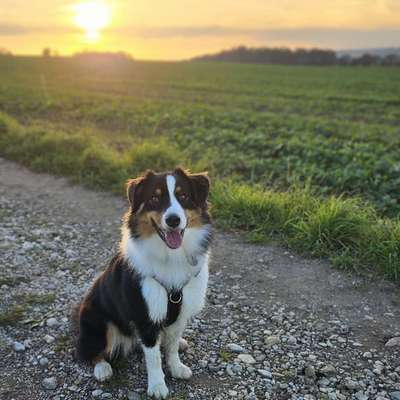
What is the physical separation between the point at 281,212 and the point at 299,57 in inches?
2151

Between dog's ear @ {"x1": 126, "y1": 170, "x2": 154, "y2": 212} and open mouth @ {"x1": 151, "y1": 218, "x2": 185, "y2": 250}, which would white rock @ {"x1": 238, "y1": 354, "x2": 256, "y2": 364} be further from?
dog's ear @ {"x1": 126, "y1": 170, "x2": 154, "y2": 212}

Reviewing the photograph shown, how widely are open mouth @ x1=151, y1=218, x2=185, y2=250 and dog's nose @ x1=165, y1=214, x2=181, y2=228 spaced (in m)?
0.08

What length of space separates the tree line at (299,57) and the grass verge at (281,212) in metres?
46.1

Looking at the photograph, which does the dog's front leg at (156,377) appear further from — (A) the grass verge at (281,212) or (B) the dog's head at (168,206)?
(A) the grass verge at (281,212)

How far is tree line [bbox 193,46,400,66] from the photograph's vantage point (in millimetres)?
49562

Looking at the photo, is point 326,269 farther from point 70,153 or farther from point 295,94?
point 295,94

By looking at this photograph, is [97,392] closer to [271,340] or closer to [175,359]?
[175,359]

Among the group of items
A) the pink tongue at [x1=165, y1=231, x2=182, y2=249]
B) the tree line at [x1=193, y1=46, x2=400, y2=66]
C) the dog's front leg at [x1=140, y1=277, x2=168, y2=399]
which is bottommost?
the tree line at [x1=193, y1=46, x2=400, y2=66]

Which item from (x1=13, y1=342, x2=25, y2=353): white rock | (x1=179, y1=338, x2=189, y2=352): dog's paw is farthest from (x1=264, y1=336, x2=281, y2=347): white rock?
(x1=13, y1=342, x2=25, y2=353): white rock

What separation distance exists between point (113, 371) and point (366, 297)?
242 centimetres

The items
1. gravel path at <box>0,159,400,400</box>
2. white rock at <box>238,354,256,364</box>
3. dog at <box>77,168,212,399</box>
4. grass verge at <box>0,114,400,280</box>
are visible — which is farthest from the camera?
grass verge at <box>0,114,400,280</box>

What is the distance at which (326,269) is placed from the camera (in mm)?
4914

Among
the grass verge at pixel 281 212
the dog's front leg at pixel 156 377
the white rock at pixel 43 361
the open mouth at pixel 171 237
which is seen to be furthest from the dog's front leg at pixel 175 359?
the grass verge at pixel 281 212

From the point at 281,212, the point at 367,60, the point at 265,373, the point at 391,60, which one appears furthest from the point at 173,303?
the point at 367,60
